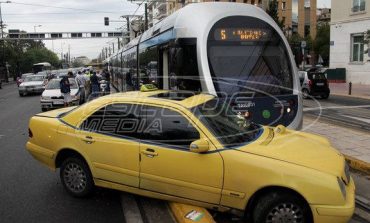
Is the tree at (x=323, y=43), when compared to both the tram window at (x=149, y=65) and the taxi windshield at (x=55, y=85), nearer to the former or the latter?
the taxi windshield at (x=55, y=85)

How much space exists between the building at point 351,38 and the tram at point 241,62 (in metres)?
25.8

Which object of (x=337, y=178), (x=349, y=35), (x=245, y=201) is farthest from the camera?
(x=349, y=35)

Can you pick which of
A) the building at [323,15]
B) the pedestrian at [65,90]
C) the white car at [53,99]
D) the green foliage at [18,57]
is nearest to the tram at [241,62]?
the pedestrian at [65,90]

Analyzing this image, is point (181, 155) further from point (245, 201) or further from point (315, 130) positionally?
point (315, 130)

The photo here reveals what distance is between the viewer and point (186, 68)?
877 centimetres

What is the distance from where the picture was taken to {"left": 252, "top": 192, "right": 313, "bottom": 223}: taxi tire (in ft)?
14.9

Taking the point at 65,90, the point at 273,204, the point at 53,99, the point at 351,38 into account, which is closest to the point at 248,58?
the point at 273,204

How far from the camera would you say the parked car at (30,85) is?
3070 cm

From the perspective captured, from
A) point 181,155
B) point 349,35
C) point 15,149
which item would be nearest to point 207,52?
point 181,155

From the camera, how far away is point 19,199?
6.24 metres

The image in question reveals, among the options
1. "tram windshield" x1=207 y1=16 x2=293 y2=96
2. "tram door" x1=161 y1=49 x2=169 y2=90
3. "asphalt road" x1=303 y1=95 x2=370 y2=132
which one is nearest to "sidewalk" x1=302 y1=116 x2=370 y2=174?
"asphalt road" x1=303 y1=95 x2=370 y2=132

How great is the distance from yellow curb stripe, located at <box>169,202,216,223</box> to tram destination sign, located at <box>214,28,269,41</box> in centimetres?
414

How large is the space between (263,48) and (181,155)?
14.1 feet

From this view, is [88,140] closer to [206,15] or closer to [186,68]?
[186,68]
